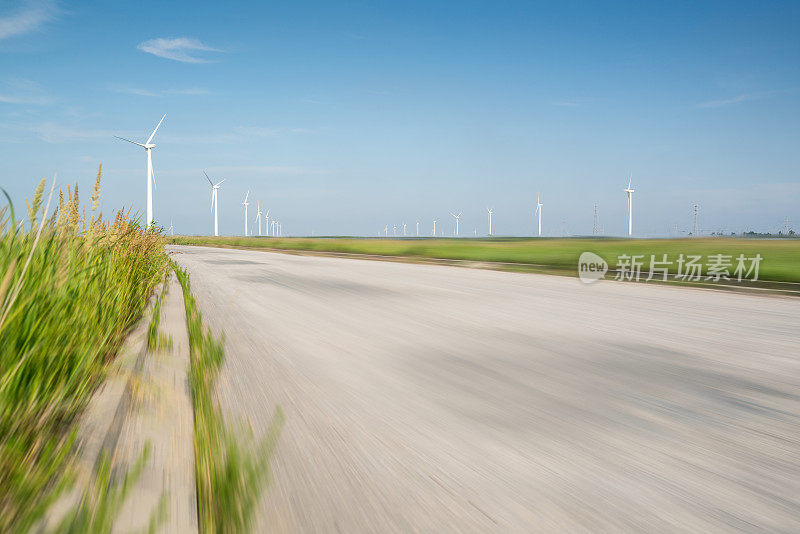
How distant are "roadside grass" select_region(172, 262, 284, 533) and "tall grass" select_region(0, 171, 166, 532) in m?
0.58

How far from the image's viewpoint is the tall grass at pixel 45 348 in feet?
8.28

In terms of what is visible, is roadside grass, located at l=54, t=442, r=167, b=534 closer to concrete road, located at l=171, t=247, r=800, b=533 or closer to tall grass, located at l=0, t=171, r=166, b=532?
tall grass, located at l=0, t=171, r=166, b=532

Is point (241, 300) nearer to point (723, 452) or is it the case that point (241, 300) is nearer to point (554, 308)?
point (554, 308)

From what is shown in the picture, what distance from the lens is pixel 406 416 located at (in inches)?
168

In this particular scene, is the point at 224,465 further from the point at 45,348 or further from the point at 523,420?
the point at 523,420

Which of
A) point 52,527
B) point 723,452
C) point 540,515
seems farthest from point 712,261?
point 52,527

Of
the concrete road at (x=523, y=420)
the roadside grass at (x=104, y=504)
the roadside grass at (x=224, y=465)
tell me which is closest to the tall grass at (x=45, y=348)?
the roadside grass at (x=104, y=504)

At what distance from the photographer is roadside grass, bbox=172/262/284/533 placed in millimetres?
2467

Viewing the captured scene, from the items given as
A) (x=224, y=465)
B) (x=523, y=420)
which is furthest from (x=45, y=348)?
(x=523, y=420)

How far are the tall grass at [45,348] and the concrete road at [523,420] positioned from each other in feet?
3.10

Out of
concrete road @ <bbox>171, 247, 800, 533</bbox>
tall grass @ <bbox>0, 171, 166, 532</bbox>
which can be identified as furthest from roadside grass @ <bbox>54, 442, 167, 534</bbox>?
concrete road @ <bbox>171, 247, 800, 533</bbox>

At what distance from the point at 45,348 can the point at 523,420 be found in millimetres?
2944

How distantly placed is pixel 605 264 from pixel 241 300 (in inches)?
653

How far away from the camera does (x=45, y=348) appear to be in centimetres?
341
